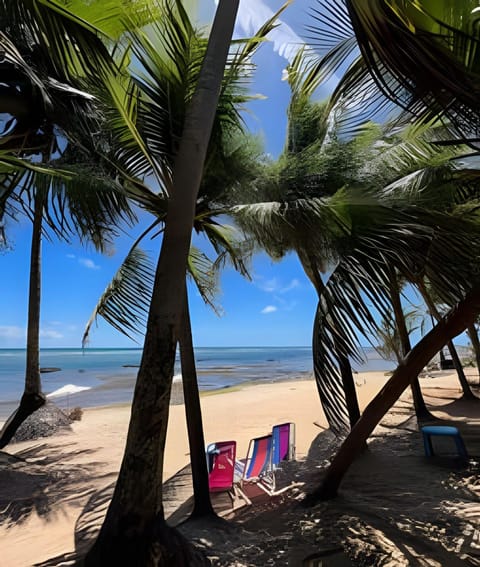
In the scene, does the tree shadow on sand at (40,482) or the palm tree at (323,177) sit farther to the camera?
the tree shadow on sand at (40,482)

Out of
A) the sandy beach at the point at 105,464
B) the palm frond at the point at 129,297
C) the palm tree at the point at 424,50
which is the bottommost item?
the sandy beach at the point at 105,464

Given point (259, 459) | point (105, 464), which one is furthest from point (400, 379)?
point (105, 464)

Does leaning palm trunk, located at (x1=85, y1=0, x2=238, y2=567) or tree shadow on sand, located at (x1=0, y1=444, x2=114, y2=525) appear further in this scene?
tree shadow on sand, located at (x1=0, y1=444, x2=114, y2=525)

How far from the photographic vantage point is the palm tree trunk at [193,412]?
156 inches

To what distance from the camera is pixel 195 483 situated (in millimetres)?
4066

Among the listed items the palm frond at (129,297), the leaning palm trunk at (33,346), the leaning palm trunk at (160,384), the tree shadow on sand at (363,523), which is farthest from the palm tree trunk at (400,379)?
the leaning palm trunk at (33,346)

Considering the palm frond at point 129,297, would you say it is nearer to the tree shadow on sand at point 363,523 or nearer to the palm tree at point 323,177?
the palm tree at point 323,177

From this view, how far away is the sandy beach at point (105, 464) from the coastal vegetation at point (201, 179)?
1.25m

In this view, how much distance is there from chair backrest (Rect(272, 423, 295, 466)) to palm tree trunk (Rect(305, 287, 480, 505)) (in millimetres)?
1362

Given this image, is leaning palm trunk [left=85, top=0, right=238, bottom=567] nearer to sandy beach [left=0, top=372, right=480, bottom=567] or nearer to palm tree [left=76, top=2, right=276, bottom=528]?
palm tree [left=76, top=2, right=276, bottom=528]

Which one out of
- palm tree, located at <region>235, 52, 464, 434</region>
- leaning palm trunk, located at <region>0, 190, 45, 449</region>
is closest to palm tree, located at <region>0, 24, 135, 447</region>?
palm tree, located at <region>235, 52, 464, 434</region>

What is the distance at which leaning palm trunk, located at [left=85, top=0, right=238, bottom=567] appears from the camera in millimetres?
2629

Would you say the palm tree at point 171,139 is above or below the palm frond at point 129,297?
above

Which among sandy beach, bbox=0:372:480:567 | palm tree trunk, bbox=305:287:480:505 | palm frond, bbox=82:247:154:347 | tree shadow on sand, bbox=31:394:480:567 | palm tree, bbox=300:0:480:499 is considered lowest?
sandy beach, bbox=0:372:480:567
